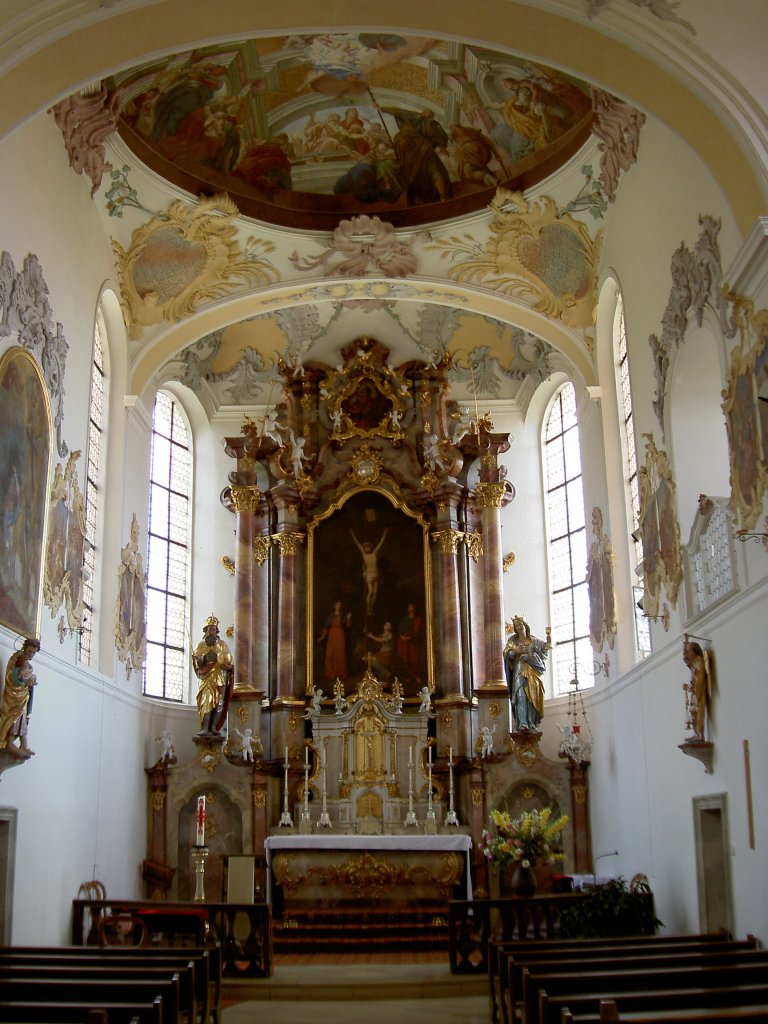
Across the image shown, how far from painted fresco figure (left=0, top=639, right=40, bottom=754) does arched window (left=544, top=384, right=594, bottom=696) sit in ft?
31.0

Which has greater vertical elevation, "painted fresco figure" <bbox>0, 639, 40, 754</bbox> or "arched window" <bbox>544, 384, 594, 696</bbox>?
"arched window" <bbox>544, 384, 594, 696</bbox>

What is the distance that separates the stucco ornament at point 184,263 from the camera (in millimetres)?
15742

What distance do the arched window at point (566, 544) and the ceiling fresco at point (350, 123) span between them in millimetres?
4393

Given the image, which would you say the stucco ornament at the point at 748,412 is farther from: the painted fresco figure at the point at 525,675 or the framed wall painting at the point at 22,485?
the painted fresco figure at the point at 525,675

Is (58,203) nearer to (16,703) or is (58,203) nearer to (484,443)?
(16,703)

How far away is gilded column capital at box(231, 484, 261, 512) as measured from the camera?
18438 mm

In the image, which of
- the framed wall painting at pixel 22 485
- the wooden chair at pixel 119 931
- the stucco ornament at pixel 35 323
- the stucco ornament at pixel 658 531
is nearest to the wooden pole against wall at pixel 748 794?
the stucco ornament at pixel 658 531

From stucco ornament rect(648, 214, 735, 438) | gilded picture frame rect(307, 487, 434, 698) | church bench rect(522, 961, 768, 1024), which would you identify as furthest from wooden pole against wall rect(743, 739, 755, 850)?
gilded picture frame rect(307, 487, 434, 698)

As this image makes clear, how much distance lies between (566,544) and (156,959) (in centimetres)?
1167

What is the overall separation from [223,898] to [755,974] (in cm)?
976

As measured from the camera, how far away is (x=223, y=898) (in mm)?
15445

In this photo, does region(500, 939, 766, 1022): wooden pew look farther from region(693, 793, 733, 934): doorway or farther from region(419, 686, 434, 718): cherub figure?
region(419, 686, 434, 718): cherub figure

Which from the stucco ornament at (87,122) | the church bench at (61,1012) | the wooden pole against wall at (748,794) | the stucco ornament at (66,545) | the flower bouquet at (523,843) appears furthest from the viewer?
the flower bouquet at (523,843)

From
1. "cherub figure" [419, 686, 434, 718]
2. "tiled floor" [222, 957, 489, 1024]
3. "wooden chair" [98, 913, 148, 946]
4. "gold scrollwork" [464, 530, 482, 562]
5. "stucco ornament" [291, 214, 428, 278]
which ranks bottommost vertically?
"tiled floor" [222, 957, 489, 1024]
